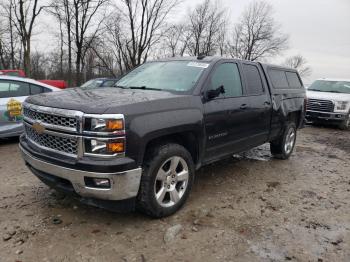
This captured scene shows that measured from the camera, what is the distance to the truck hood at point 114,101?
9.91ft

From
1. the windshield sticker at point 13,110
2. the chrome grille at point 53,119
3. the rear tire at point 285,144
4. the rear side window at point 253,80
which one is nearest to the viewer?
the chrome grille at point 53,119

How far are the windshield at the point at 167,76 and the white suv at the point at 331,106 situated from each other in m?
8.74

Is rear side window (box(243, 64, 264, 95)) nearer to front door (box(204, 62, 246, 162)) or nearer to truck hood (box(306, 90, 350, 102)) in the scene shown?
front door (box(204, 62, 246, 162))

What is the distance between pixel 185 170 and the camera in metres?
3.79

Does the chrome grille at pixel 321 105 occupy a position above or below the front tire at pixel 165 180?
above

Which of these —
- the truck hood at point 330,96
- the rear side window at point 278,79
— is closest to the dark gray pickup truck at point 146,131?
the rear side window at point 278,79

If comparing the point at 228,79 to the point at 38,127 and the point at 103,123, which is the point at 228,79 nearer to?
the point at 103,123

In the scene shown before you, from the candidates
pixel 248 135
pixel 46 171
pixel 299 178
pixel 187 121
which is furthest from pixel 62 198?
pixel 299 178

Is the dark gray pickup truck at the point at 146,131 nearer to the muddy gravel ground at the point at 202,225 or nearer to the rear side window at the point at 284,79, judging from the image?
the muddy gravel ground at the point at 202,225

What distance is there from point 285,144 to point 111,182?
14.5 ft

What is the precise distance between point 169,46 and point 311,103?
29.5 metres

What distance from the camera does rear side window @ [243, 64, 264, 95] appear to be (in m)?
4.99

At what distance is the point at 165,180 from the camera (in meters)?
3.58

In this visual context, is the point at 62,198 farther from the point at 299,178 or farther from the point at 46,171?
the point at 299,178
